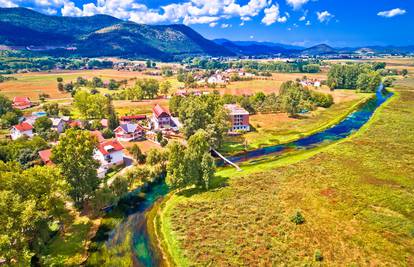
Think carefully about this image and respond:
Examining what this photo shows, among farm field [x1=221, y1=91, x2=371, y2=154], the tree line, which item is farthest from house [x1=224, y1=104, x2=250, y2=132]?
the tree line

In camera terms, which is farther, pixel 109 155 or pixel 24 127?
pixel 24 127

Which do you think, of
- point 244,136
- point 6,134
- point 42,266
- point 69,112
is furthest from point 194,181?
point 69,112

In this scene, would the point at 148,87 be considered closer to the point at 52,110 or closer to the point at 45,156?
the point at 52,110

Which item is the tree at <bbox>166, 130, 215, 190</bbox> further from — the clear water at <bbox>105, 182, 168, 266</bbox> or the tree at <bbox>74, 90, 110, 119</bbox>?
the tree at <bbox>74, 90, 110, 119</bbox>

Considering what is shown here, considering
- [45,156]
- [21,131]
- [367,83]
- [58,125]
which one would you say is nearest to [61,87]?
[58,125]

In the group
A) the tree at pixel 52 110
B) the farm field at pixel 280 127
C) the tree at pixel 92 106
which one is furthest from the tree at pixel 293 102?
the tree at pixel 52 110

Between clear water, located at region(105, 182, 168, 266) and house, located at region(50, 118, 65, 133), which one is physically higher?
house, located at region(50, 118, 65, 133)

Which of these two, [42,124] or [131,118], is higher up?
[42,124]
